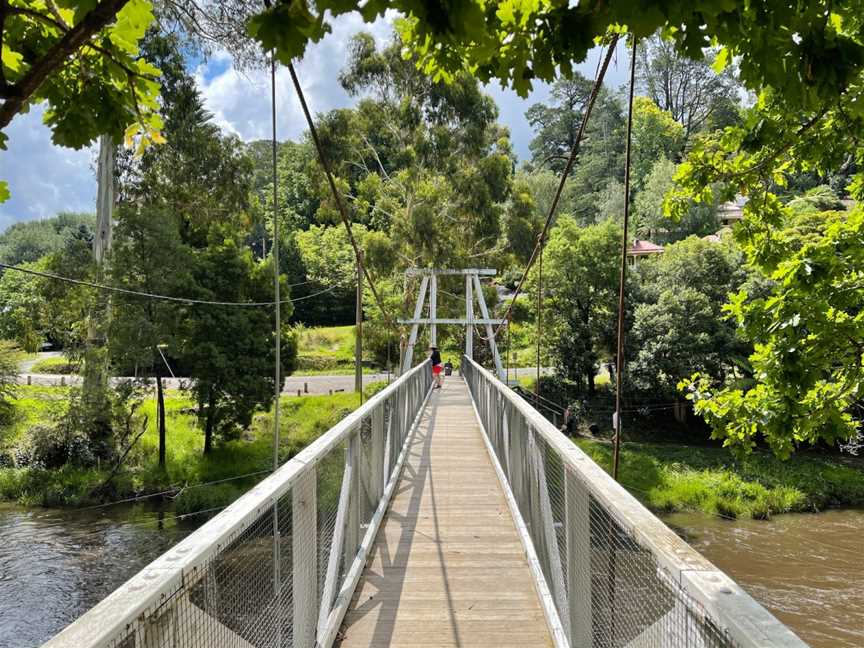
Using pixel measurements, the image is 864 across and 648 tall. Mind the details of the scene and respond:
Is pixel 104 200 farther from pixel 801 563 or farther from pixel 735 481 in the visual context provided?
pixel 735 481

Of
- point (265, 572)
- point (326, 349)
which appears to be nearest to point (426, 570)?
point (265, 572)

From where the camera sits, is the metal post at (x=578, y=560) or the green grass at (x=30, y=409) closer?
the metal post at (x=578, y=560)

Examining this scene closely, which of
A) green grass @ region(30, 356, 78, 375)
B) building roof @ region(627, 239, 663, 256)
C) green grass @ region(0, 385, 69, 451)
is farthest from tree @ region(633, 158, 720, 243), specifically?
green grass @ region(30, 356, 78, 375)

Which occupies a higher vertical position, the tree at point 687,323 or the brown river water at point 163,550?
the tree at point 687,323

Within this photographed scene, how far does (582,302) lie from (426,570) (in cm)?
2010

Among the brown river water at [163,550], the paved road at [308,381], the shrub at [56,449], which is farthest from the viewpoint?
the paved road at [308,381]

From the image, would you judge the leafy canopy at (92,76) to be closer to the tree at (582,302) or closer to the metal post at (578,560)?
the metal post at (578,560)

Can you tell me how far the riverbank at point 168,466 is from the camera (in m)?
14.8

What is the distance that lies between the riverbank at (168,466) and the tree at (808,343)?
12.0 meters

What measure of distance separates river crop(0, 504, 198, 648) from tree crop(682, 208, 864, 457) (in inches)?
364

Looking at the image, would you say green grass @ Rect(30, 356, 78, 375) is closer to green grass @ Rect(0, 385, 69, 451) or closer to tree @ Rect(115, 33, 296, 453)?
green grass @ Rect(0, 385, 69, 451)

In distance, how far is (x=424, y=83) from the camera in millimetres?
21156

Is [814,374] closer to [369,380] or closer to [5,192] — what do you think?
[5,192]

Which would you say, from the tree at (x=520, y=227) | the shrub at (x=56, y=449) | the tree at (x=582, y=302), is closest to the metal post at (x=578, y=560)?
the shrub at (x=56, y=449)
